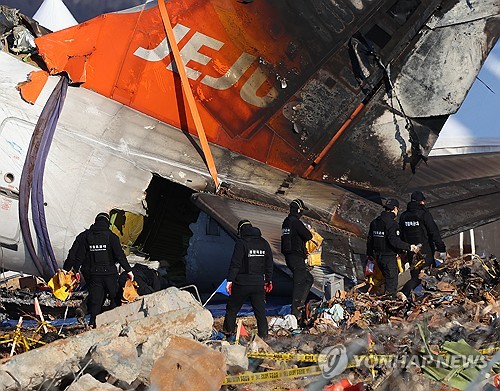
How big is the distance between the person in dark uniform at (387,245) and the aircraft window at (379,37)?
233 cm

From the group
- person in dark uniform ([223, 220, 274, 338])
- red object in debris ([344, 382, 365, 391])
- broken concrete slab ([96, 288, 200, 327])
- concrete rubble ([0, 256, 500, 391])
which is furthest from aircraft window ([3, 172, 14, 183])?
red object in debris ([344, 382, 365, 391])

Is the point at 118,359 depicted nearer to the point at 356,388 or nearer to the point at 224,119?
the point at 356,388

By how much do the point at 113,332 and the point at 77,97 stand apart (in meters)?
5.20

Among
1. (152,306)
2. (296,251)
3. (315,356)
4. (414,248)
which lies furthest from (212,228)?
(315,356)

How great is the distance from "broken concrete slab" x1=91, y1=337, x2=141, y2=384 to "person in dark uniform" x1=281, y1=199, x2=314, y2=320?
4937 mm

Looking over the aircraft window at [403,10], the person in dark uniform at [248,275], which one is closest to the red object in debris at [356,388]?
the person in dark uniform at [248,275]

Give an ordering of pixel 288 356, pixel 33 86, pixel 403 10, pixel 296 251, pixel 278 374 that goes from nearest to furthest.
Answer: pixel 278 374 → pixel 288 356 → pixel 296 251 → pixel 33 86 → pixel 403 10

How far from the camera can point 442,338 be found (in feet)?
22.8

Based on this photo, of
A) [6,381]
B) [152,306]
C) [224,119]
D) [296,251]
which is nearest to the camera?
[6,381]

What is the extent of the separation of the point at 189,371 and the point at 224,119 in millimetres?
6604

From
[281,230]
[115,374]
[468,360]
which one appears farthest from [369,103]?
[115,374]

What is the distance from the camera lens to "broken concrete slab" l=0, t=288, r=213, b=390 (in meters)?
5.66

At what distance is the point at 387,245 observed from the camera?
10.8 m

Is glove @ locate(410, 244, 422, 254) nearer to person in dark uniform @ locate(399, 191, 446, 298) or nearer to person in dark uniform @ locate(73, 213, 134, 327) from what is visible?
person in dark uniform @ locate(399, 191, 446, 298)
